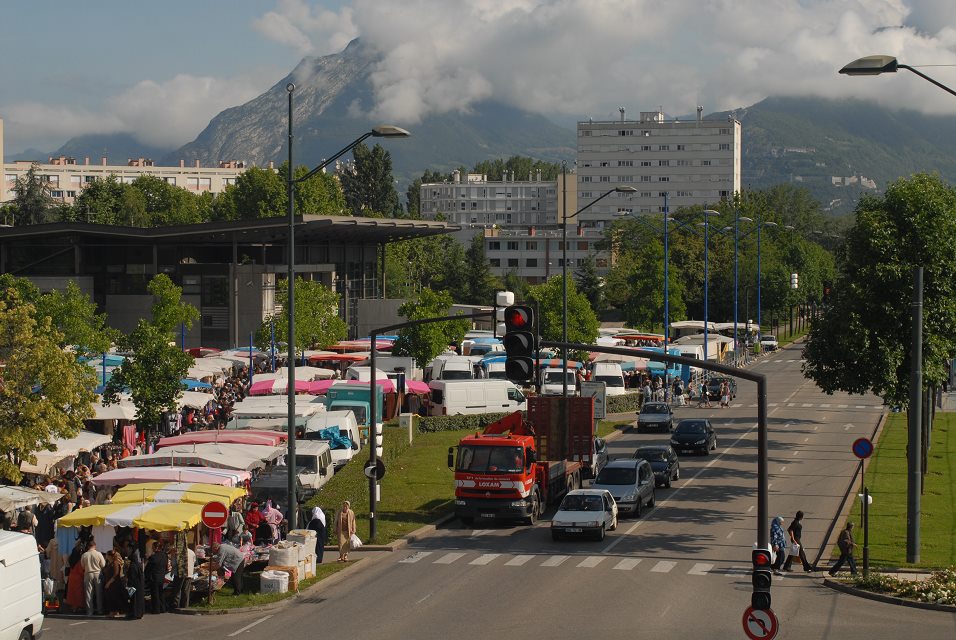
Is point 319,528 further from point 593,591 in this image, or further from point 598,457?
point 598,457

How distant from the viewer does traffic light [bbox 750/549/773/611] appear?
656 inches

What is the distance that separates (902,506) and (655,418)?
61.5ft

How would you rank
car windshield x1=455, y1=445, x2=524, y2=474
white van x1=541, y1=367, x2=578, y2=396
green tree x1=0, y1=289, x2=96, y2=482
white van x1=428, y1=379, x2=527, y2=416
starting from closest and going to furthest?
green tree x1=0, y1=289, x2=96, y2=482 < car windshield x1=455, y1=445, x2=524, y2=474 < white van x1=428, y1=379, x2=527, y2=416 < white van x1=541, y1=367, x2=578, y2=396

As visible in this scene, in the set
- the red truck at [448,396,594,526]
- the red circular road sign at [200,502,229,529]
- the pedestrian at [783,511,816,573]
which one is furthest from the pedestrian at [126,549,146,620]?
the pedestrian at [783,511,816,573]

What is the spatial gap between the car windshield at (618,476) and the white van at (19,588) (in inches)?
750

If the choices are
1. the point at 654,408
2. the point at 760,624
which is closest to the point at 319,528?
the point at 760,624

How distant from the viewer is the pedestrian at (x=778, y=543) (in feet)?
93.2

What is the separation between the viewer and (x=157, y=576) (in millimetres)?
23719

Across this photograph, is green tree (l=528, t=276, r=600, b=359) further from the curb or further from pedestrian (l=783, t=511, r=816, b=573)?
the curb

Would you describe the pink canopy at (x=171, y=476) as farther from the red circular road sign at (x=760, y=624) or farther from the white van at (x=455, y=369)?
the white van at (x=455, y=369)

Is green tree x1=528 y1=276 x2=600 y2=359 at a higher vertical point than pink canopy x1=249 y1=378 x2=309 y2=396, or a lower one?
higher

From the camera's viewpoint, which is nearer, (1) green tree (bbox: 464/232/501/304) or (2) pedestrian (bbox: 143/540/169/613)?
(2) pedestrian (bbox: 143/540/169/613)

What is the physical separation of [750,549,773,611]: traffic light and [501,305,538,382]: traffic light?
16.4 feet

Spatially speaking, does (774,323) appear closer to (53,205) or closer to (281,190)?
(281,190)
